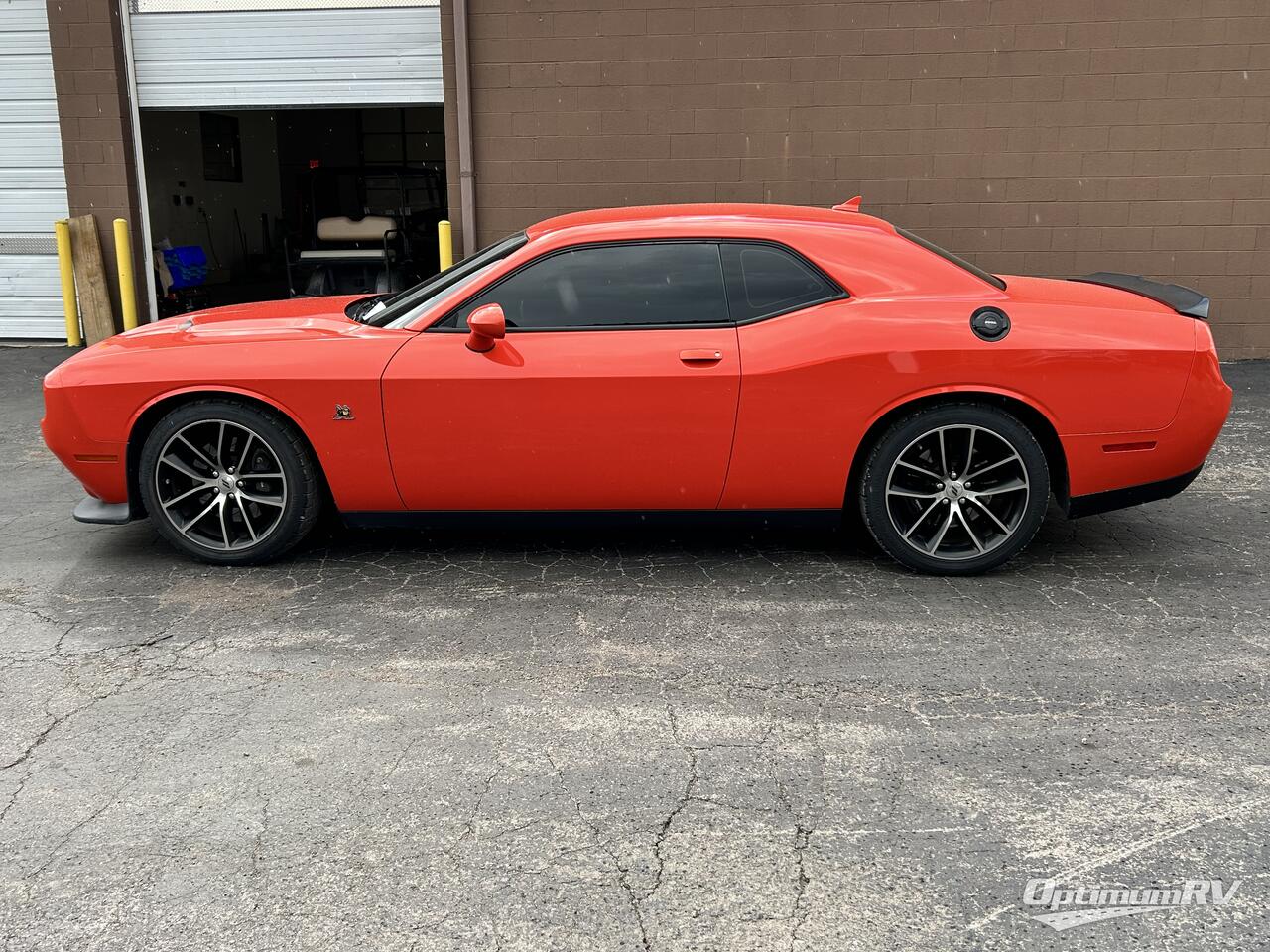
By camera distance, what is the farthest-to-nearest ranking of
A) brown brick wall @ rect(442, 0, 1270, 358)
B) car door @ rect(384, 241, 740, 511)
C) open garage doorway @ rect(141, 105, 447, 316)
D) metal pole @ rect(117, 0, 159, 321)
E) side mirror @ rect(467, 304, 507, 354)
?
open garage doorway @ rect(141, 105, 447, 316), metal pole @ rect(117, 0, 159, 321), brown brick wall @ rect(442, 0, 1270, 358), car door @ rect(384, 241, 740, 511), side mirror @ rect(467, 304, 507, 354)

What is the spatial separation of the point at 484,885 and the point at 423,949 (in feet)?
0.77

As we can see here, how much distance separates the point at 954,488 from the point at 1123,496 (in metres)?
0.72

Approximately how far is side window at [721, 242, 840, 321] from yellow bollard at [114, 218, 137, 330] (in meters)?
7.69

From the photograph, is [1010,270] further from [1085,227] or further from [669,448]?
[669,448]

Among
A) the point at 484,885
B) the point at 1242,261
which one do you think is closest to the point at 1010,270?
the point at 1242,261

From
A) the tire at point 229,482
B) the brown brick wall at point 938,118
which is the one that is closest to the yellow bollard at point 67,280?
the brown brick wall at point 938,118

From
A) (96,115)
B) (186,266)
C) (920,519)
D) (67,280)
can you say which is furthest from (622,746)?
(186,266)

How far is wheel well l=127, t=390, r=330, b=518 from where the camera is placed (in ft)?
15.0

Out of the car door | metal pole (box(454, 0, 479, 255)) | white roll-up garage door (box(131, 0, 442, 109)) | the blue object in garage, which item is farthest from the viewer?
the blue object in garage

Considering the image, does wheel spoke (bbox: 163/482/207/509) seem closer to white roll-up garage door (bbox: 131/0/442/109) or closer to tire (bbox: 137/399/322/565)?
tire (bbox: 137/399/322/565)

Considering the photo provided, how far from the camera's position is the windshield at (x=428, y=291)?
4.71 meters

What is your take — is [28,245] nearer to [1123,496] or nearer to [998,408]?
[998,408]

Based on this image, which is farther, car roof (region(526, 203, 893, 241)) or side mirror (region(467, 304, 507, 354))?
car roof (region(526, 203, 893, 241))

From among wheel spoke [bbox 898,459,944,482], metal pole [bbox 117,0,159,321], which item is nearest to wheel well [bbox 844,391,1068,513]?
wheel spoke [bbox 898,459,944,482]
